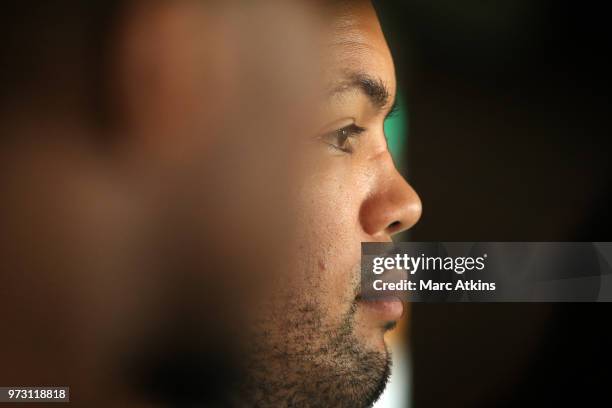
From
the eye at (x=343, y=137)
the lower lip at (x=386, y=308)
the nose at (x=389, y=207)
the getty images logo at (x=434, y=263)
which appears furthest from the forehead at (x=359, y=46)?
the lower lip at (x=386, y=308)

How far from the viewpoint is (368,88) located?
66.9 inches

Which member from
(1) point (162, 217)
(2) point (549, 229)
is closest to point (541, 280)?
(2) point (549, 229)

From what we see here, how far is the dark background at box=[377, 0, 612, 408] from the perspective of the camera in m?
1.70

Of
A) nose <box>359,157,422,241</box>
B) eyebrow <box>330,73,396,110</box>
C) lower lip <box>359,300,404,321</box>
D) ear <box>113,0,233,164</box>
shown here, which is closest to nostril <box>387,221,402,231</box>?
nose <box>359,157,422,241</box>

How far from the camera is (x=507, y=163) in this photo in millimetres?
1729

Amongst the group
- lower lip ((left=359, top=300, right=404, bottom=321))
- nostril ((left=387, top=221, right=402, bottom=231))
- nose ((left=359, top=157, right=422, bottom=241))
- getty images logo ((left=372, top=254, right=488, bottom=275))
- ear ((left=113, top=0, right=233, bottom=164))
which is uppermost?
ear ((left=113, top=0, right=233, bottom=164))

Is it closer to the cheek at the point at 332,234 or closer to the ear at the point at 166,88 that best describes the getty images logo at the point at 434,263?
the cheek at the point at 332,234

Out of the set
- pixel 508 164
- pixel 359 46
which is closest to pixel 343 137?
pixel 359 46

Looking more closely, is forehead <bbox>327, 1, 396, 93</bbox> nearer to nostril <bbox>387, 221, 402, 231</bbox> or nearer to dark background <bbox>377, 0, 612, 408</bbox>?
dark background <bbox>377, 0, 612, 408</bbox>

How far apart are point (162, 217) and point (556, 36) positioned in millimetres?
1464

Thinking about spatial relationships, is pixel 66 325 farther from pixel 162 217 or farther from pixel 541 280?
pixel 541 280

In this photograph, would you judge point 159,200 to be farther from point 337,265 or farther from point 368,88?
point 368,88

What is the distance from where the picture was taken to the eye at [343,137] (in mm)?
1684

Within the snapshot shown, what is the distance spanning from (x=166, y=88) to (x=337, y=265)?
0.81 m
